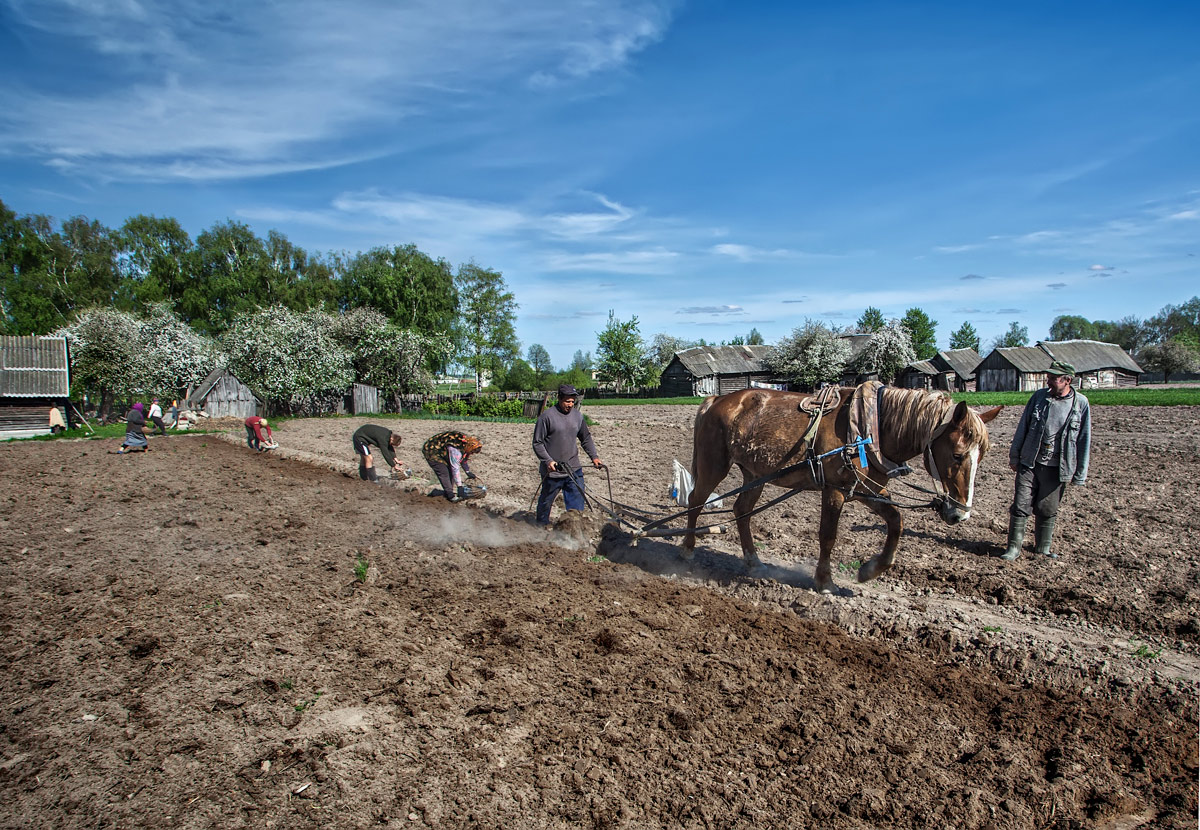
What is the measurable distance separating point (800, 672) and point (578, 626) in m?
1.69

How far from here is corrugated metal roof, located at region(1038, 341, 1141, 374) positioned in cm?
5428

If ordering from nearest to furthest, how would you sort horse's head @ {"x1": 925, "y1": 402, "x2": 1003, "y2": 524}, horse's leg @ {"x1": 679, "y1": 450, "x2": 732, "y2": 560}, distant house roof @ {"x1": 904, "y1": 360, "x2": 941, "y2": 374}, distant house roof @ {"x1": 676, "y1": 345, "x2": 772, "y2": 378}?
horse's head @ {"x1": 925, "y1": 402, "x2": 1003, "y2": 524} → horse's leg @ {"x1": 679, "y1": 450, "x2": 732, "y2": 560} → distant house roof @ {"x1": 904, "y1": 360, "x2": 941, "y2": 374} → distant house roof @ {"x1": 676, "y1": 345, "x2": 772, "y2": 378}

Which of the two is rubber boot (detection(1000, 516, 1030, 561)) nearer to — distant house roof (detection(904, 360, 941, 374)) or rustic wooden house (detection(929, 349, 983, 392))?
distant house roof (detection(904, 360, 941, 374))

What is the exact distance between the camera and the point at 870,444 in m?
5.43

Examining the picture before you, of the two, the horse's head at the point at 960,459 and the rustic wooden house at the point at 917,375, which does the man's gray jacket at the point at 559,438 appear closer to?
the horse's head at the point at 960,459

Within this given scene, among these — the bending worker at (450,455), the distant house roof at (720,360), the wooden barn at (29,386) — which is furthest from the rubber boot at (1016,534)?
the distant house roof at (720,360)

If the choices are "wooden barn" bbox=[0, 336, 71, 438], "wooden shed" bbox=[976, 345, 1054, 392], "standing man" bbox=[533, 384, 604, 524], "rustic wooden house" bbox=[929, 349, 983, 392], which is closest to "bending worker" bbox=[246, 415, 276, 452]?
"standing man" bbox=[533, 384, 604, 524]

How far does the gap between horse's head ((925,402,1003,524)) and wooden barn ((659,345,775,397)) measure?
50788mm

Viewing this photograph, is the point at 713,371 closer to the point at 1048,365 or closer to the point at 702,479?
the point at 1048,365

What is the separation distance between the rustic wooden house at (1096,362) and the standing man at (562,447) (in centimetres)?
5895

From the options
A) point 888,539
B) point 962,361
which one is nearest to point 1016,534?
point 888,539

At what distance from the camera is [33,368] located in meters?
27.2

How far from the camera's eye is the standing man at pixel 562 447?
730 centimetres

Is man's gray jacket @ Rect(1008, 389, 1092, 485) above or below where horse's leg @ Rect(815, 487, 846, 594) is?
above
